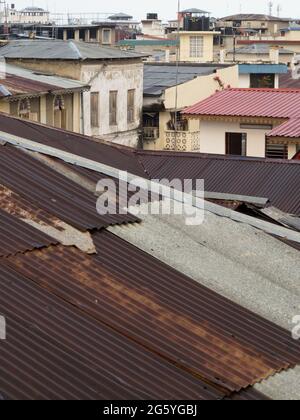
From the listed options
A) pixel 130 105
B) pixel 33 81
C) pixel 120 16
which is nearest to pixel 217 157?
pixel 33 81

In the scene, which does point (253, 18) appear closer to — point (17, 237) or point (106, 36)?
point (106, 36)

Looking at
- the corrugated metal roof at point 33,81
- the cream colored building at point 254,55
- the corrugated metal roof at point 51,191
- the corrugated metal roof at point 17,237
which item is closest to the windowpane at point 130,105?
the corrugated metal roof at point 33,81

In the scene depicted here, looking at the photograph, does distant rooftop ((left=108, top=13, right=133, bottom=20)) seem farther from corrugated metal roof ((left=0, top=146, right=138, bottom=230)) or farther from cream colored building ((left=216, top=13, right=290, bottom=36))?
corrugated metal roof ((left=0, top=146, right=138, bottom=230))

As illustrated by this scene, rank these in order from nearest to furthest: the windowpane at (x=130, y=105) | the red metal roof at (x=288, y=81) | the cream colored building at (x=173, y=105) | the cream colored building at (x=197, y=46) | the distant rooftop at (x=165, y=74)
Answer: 1. the cream colored building at (x=173, y=105)
2. the windowpane at (x=130, y=105)
3. the distant rooftop at (x=165, y=74)
4. the red metal roof at (x=288, y=81)
5. the cream colored building at (x=197, y=46)

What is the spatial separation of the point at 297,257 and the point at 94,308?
3.17 m

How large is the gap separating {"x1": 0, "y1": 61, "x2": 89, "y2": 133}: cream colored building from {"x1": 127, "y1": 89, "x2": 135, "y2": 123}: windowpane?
4.44 m

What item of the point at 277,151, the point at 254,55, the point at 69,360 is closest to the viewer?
the point at 69,360

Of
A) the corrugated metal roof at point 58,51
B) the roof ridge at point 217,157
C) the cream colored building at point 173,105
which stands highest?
the corrugated metal roof at point 58,51

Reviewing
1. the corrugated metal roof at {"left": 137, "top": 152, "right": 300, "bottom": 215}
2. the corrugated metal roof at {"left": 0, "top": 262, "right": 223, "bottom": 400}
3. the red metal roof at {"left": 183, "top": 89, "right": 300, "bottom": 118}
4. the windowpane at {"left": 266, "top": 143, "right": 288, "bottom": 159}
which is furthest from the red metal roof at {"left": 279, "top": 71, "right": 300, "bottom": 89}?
the corrugated metal roof at {"left": 0, "top": 262, "right": 223, "bottom": 400}

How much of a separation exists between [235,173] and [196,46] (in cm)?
3681

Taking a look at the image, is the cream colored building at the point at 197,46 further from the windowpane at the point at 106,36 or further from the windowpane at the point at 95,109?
the windowpane at the point at 95,109

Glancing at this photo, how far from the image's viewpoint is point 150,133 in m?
37.2

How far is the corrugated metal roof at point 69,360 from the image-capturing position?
21.0 feet

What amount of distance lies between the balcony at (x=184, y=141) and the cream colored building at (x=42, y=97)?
5001 millimetres
